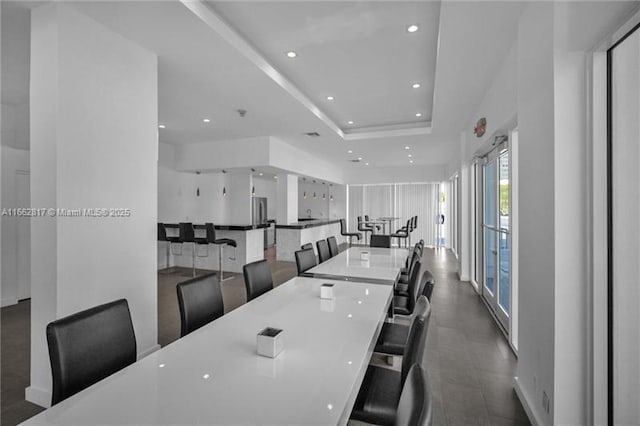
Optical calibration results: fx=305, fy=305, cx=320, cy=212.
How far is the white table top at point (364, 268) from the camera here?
2.98 m

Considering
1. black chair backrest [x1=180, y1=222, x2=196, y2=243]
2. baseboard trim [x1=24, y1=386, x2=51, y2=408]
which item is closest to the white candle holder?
baseboard trim [x1=24, y1=386, x2=51, y2=408]

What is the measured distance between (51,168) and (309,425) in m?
2.42

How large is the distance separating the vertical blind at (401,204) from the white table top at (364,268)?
7.11 meters

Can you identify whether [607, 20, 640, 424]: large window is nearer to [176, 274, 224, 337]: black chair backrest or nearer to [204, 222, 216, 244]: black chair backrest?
[176, 274, 224, 337]: black chair backrest

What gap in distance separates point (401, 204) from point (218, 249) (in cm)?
718

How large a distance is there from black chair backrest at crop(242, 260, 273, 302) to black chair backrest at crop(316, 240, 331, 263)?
1.49 m

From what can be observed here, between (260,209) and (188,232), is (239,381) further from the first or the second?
(260,209)

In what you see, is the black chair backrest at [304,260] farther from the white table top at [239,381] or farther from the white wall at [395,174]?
the white wall at [395,174]

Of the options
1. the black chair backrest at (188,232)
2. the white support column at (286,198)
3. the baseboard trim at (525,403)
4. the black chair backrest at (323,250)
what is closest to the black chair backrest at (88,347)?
the baseboard trim at (525,403)

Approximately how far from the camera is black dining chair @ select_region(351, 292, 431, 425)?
1.39 meters

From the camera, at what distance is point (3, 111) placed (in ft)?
15.4

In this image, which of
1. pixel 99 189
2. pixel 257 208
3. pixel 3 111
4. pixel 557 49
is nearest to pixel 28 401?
pixel 99 189

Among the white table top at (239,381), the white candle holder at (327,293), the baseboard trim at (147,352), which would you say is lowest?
the baseboard trim at (147,352)

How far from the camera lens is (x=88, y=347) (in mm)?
1419
